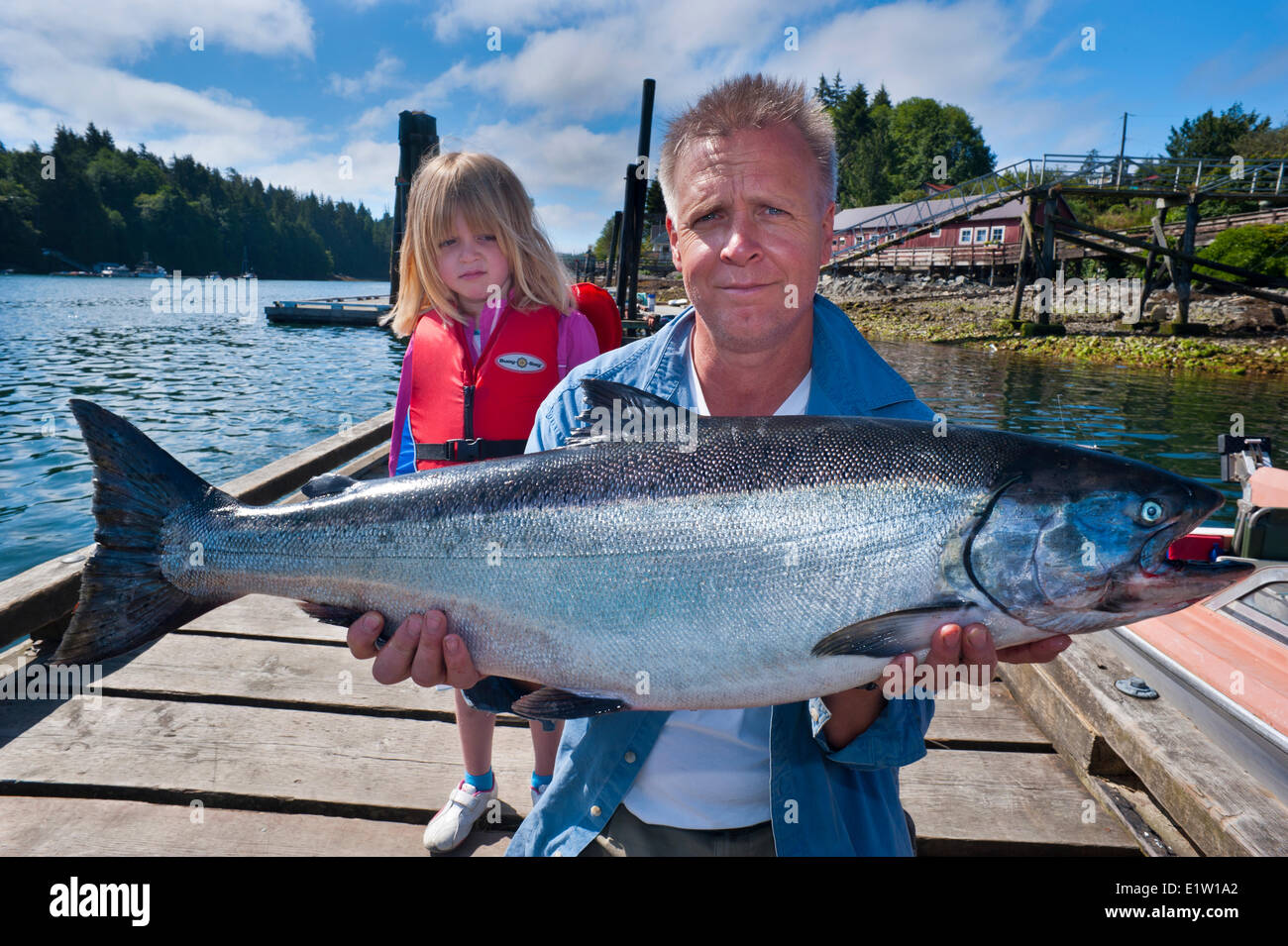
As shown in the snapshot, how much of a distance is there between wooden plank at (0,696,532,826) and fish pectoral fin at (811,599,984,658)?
1.95 metres

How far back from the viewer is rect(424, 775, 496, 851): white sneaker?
9.32 feet

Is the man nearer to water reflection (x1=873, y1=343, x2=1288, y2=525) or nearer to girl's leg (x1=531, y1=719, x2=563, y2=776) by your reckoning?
girl's leg (x1=531, y1=719, x2=563, y2=776)

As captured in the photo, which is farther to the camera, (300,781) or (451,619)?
(300,781)

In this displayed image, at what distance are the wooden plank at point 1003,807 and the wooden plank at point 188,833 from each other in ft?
6.14

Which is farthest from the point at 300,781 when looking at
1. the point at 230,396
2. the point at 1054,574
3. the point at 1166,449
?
the point at 230,396

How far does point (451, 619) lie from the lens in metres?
2.21

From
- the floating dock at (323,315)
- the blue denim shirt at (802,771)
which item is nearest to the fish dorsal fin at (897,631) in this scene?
the blue denim shirt at (802,771)

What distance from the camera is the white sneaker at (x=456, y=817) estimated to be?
284 cm

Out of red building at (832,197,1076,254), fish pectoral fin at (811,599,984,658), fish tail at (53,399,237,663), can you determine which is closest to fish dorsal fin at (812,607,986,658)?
fish pectoral fin at (811,599,984,658)

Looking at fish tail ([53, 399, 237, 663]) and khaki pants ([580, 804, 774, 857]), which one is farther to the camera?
fish tail ([53, 399, 237, 663])

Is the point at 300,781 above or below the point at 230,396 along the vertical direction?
below
